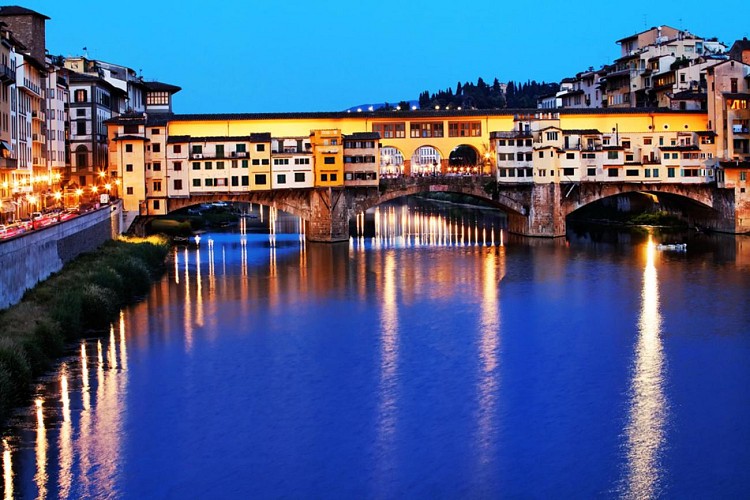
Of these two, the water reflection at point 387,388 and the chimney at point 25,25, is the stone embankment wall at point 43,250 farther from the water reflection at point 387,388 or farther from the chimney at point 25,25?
the chimney at point 25,25

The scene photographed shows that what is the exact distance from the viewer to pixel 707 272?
33875 mm

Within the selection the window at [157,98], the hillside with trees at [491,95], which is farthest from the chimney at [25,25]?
the hillside with trees at [491,95]

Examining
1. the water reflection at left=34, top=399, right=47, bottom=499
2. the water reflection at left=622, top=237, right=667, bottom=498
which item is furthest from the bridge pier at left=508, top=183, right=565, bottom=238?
the water reflection at left=34, top=399, right=47, bottom=499

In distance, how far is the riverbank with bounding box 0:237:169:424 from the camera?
1797 cm

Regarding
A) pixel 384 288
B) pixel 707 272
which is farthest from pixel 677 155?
pixel 384 288

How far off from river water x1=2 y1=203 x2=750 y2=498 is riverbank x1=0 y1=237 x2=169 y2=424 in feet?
1.41

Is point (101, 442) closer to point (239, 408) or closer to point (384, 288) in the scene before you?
point (239, 408)

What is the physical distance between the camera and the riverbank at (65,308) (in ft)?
59.0

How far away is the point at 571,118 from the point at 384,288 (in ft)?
63.9

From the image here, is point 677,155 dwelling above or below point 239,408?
above

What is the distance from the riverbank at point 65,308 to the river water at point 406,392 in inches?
16.9

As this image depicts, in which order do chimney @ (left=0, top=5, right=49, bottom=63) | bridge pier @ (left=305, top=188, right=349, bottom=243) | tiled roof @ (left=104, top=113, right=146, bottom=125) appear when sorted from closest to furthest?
chimney @ (left=0, top=5, right=49, bottom=63) < tiled roof @ (left=104, top=113, right=146, bottom=125) < bridge pier @ (left=305, top=188, right=349, bottom=243)

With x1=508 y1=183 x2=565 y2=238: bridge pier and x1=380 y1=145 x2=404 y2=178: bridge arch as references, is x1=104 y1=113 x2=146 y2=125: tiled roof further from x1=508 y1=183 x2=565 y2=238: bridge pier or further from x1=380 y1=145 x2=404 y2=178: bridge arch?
x1=508 y1=183 x2=565 y2=238: bridge pier

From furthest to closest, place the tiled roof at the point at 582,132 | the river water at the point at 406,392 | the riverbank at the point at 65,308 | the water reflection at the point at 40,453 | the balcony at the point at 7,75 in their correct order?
the tiled roof at the point at 582,132 < the balcony at the point at 7,75 < the riverbank at the point at 65,308 < the river water at the point at 406,392 < the water reflection at the point at 40,453
